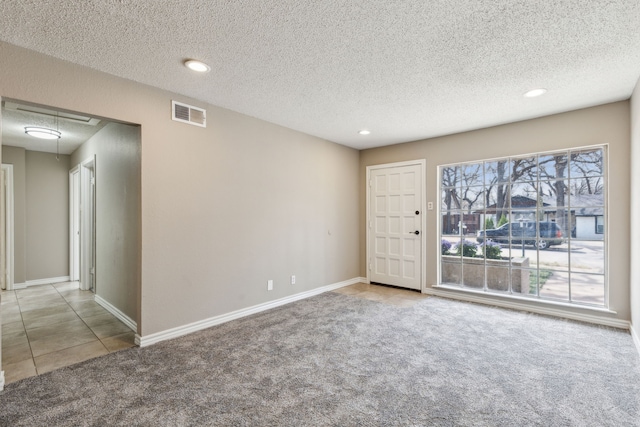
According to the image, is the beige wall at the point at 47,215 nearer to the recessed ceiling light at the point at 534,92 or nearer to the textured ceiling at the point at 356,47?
the textured ceiling at the point at 356,47

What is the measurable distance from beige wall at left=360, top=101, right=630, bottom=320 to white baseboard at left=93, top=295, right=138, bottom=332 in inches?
162

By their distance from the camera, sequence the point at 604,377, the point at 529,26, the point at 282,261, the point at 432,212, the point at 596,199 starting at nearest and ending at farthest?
the point at 529,26 < the point at 604,377 < the point at 596,199 < the point at 282,261 < the point at 432,212

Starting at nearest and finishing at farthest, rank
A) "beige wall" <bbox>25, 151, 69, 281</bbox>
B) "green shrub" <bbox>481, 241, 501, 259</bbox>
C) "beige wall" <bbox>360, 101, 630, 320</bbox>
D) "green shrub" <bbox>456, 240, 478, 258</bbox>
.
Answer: "beige wall" <bbox>360, 101, 630, 320</bbox> < "green shrub" <bbox>481, 241, 501, 259</bbox> < "green shrub" <bbox>456, 240, 478, 258</bbox> < "beige wall" <bbox>25, 151, 69, 281</bbox>

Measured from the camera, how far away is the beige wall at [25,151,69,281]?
5320mm

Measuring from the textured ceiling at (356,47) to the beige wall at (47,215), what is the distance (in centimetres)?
435

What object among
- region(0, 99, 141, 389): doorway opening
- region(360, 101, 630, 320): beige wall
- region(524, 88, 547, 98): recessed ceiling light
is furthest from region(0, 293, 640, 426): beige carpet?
region(524, 88, 547, 98): recessed ceiling light

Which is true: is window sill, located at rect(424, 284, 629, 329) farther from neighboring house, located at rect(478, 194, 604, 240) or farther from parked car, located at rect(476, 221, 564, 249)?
neighboring house, located at rect(478, 194, 604, 240)

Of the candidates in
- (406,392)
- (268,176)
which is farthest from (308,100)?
(406,392)

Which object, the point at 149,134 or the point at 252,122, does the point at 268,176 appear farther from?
the point at 149,134

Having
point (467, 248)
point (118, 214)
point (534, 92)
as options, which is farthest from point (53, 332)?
point (534, 92)

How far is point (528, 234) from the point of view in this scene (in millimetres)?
3994

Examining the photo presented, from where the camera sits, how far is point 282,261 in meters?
4.20

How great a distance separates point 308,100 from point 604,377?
357 cm

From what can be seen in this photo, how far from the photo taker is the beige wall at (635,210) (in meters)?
2.75
